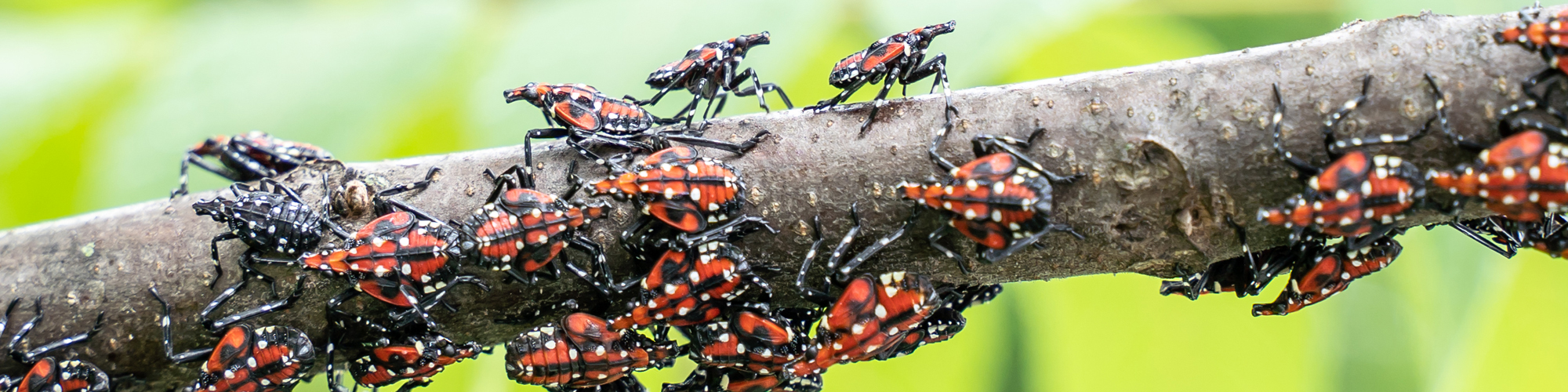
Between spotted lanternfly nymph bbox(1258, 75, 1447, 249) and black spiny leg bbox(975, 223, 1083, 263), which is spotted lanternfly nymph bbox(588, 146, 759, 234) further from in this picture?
spotted lanternfly nymph bbox(1258, 75, 1447, 249)

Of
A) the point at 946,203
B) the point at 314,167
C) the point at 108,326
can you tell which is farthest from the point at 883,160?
the point at 108,326

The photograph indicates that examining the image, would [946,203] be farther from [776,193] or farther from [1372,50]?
[1372,50]

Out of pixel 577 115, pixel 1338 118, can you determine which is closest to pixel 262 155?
pixel 577 115

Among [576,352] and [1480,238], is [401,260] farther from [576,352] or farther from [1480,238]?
[1480,238]

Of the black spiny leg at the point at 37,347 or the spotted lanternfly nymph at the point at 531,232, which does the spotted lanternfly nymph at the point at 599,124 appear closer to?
the spotted lanternfly nymph at the point at 531,232

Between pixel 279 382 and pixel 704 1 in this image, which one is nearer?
pixel 279 382

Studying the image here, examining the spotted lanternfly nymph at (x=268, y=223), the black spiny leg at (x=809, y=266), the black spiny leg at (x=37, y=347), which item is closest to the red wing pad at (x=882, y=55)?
the black spiny leg at (x=809, y=266)
